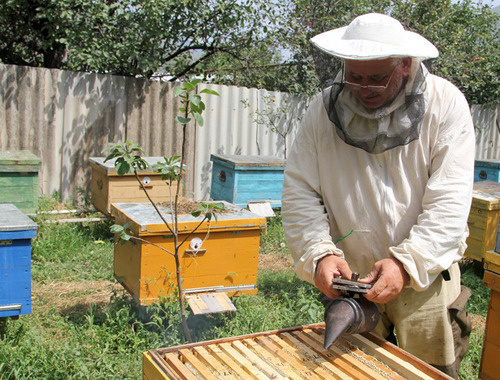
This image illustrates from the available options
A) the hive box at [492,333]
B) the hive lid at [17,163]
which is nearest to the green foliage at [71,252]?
the hive lid at [17,163]

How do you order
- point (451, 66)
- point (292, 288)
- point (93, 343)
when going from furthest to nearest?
point (451, 66)
point (292, 288)
point (93, 343)

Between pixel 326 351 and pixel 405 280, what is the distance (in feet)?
1.01

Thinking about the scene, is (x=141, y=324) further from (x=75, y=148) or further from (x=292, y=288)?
(x=75, y=148)

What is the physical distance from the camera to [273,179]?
231 inches

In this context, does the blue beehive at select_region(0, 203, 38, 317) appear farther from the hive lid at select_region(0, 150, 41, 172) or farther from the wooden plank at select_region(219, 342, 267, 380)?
the wooden plank at select_region(219, 342, 267, 380)

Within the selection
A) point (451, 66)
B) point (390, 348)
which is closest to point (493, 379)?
point (390, 348)

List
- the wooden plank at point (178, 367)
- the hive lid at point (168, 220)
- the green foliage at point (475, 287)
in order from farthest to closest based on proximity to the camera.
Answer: the green foliage at point (475, 287)
the hive lid at point (168, 220)
the wooden plank at point (178, 367)

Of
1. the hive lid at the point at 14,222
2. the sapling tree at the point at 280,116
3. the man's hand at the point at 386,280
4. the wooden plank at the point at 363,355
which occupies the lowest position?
the hive lid at the point at 14,222

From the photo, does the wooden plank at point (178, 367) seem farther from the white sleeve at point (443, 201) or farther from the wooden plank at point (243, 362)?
the white sleeve at point (443, 201)

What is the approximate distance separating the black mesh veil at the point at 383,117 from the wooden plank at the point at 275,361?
0.69 metres

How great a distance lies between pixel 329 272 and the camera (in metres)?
1.61

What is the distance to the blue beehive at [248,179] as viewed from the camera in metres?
5.62

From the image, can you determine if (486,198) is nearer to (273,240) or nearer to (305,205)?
(273,240)

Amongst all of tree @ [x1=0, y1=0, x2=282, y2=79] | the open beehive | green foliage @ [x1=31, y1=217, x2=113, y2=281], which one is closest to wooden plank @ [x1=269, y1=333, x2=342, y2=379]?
the open beehive
